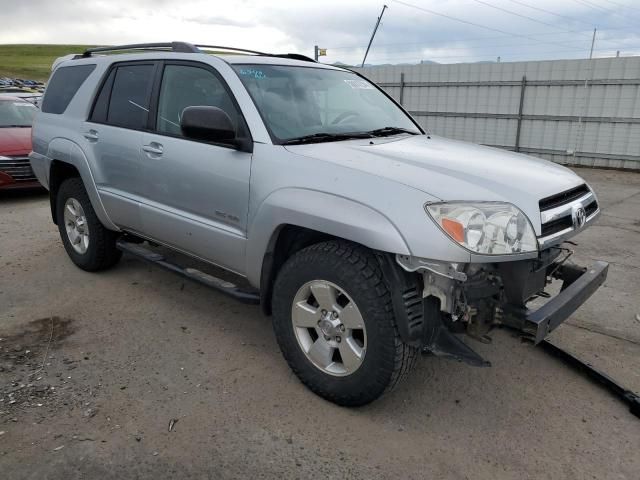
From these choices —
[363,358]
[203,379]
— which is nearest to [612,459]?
[363,358]

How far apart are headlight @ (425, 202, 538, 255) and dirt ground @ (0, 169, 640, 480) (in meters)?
1.02

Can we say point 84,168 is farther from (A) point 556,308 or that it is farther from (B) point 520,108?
(B) point 520,108

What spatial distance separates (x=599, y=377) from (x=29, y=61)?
278 feet

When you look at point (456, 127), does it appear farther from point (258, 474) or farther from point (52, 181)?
point (258, 474)

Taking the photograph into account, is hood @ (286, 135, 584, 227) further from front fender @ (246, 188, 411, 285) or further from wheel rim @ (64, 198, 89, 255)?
wheel rim @ (64, 198, 89, 255)

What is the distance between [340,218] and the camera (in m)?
2.58

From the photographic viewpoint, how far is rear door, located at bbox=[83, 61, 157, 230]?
390 centimetres

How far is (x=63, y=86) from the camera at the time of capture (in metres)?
4.84

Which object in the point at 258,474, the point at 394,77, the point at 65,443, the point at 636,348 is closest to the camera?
the point at 258,474

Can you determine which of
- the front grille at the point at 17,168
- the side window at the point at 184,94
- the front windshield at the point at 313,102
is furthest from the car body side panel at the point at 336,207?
the front grille at the point at 17,168

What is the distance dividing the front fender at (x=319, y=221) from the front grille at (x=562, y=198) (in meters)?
0.80

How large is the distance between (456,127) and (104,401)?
13069 millimetres

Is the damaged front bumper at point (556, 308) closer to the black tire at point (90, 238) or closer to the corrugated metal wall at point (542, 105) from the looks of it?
the black tire at point (90, 238)

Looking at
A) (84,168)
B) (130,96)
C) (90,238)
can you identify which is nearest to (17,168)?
(90,238)
